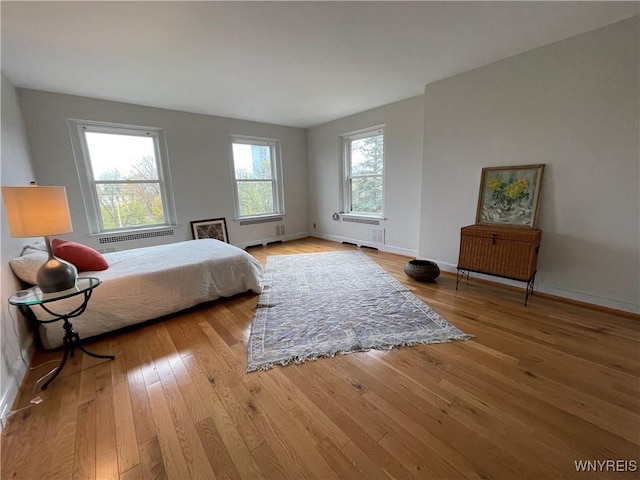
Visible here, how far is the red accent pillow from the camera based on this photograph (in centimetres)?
217

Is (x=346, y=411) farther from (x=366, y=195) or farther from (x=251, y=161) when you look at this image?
(x=251, y=161)

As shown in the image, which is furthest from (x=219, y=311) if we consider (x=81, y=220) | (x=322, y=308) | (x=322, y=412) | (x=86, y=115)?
(x=86, y=115)

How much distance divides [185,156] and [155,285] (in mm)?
2710

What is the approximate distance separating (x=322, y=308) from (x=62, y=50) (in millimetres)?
3266

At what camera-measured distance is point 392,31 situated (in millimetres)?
2105

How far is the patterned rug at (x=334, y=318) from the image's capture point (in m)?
1.92

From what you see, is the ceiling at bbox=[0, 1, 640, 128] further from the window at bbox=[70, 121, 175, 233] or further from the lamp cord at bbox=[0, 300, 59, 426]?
the lamp cord at bbox=[0, 300, 59, 426]

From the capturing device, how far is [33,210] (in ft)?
4.86

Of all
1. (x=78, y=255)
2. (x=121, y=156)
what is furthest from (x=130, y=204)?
(x=78, y=255)

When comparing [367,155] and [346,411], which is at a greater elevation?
[367,155]

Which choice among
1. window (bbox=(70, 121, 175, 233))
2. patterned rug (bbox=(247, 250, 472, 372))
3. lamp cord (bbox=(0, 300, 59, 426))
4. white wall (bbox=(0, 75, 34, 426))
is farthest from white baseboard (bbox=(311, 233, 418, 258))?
white wall (bbox=(0, 75, 34, 426))

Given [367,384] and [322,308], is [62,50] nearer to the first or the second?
[322,308]

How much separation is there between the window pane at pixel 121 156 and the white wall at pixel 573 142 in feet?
14.0

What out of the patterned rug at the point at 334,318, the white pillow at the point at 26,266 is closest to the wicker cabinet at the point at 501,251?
the patterned rug at the point at 334,318
